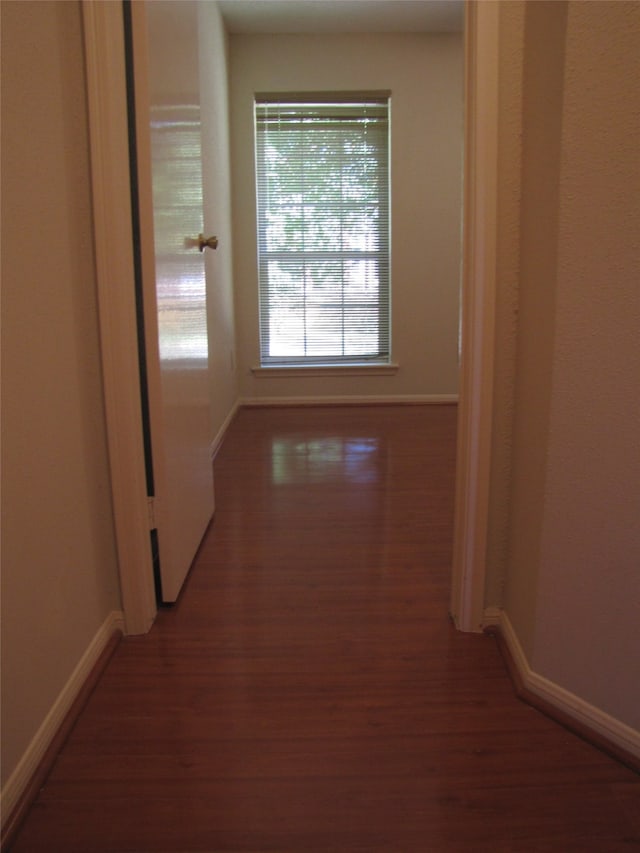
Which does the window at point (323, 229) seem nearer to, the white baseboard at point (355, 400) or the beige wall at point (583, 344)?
the white baseboard at point (355, 400)

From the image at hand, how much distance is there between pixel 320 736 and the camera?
1.47 meters

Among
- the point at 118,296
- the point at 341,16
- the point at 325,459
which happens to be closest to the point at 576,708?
the point at 118,296

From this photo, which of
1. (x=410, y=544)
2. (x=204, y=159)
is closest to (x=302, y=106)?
(x=204, y=159)

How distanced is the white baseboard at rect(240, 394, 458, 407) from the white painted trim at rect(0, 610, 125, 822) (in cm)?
343

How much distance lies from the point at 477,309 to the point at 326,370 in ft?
11.5

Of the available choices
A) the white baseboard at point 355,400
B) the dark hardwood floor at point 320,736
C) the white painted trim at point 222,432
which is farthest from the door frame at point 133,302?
the white baseboard at point 355,400

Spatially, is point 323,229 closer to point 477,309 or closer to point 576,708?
point 477,309

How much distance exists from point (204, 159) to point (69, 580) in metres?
2.75

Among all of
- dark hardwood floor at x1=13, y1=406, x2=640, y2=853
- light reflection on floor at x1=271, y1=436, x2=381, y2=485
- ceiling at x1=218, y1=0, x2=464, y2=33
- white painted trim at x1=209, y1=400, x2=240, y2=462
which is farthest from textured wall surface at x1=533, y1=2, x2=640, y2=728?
ceiling at x1=218, y1=0, x2=464, y2=33

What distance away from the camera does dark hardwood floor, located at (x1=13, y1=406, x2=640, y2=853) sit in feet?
4.01

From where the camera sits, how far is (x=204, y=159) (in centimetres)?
369

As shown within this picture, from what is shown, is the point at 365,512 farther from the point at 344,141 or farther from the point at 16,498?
the point at 344,141

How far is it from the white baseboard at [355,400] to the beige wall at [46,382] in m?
3.47

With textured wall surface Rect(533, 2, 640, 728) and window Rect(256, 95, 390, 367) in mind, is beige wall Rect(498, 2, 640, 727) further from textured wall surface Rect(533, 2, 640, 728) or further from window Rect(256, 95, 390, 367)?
window Rect(256, 95, 390, 367)
